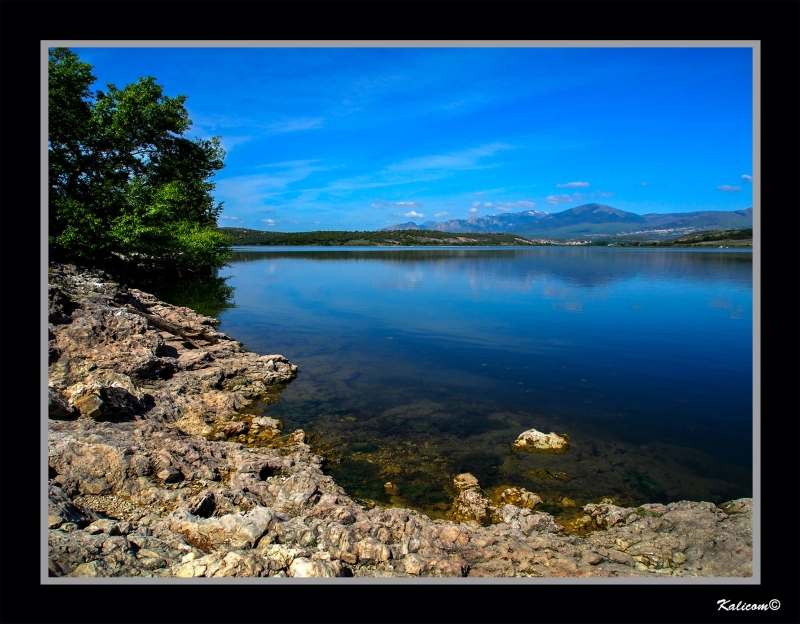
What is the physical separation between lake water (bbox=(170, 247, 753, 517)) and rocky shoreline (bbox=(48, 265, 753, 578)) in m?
0.81

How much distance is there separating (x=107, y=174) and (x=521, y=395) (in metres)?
24.0

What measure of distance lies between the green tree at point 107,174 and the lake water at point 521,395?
22.1 feet

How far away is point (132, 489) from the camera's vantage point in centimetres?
604

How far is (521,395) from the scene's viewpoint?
39.7 ft

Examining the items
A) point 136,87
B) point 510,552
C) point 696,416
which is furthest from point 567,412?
point 136,87

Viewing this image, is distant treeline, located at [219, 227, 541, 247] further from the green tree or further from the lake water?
the lake water

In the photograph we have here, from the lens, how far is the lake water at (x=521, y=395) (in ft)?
26.3

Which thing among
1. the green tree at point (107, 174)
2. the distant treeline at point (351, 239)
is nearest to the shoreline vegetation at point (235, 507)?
the green tree at point (107, 174)

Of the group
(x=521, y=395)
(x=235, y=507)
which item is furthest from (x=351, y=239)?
(x=235, y=507)

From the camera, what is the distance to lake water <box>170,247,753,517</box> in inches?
316

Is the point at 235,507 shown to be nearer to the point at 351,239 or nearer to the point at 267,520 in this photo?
the point at 267,520

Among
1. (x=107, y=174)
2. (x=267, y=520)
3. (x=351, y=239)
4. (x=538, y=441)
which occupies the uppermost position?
(x=351, y=239)

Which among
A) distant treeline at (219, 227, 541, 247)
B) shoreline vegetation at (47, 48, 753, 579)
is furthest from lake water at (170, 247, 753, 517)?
distant treeline at (219, 227, 541, 247)

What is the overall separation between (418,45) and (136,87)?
31.8 m
